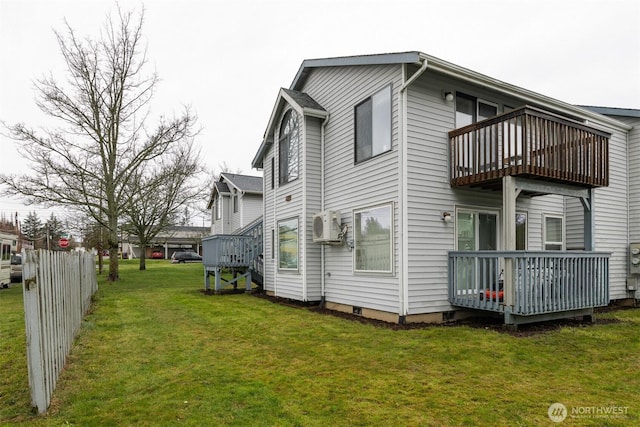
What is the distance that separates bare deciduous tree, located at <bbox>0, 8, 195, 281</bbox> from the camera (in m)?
16.3

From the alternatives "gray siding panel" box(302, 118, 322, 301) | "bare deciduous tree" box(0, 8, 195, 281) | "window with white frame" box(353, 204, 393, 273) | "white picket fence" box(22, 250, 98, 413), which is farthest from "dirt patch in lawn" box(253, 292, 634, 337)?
"bare deciduous tree" box(0, 8, 195, 281)

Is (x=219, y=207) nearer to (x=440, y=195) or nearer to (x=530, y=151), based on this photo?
(x=440, y=195)

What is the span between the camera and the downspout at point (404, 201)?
7.32m

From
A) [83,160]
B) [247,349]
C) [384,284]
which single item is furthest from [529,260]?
[83,160]

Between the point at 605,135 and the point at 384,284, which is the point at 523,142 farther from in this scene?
the point at 384,284

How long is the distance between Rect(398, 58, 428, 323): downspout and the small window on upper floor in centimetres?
46

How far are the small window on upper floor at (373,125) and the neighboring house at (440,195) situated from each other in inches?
1.4

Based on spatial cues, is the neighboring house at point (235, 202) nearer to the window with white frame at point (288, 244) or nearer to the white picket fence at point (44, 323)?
the window with white frame at point (288, 244)

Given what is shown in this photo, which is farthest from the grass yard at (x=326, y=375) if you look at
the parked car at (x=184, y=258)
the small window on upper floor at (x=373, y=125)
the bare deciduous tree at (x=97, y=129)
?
the parked car at (x=184, y=258)

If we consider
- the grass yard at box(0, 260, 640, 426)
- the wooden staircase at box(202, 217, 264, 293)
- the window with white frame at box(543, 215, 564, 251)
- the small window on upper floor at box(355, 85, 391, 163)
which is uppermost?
the small window on upper floor at box(355, 85, 391, 163)

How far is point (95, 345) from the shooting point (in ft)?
19.6

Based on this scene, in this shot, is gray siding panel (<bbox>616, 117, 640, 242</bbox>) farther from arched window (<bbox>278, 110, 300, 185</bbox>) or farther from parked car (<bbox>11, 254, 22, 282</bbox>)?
parked car (<bbox>11, 254, 22, 282</bbox>)

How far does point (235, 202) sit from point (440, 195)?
18.4m

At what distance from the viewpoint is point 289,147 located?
11500mm
